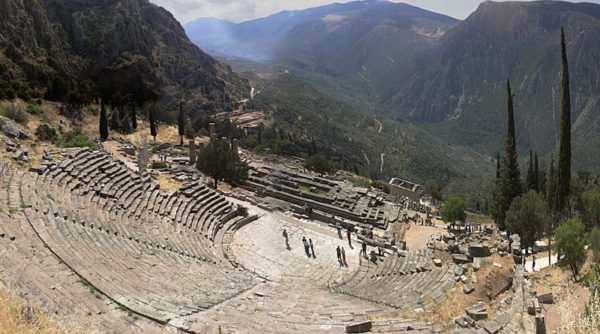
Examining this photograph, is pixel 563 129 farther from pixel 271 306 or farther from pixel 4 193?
pixel 4 193

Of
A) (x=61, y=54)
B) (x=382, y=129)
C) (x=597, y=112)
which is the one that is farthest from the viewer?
(x=382, y=129)

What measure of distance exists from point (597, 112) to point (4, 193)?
185 metres

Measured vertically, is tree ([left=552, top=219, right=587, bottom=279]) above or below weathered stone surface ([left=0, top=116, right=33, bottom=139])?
below

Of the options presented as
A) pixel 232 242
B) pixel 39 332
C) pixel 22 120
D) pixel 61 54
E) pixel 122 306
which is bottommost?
pixel 232 242

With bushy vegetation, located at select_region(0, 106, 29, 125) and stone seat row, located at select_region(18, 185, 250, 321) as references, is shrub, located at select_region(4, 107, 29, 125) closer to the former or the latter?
bushy vegetation, located at select_region(0, 106, 29, 125)

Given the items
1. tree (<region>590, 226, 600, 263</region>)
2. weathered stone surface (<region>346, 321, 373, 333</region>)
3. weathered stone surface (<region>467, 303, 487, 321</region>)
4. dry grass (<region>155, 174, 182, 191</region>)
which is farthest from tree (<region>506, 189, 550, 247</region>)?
dry grass (<region>155, 174, 182, 191</region>)

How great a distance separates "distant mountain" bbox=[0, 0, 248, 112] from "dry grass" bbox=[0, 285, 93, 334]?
4807 cm

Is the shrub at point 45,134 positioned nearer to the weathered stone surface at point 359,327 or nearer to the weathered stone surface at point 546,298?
the weathered stone surface at point 359,327

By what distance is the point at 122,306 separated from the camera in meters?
10.7

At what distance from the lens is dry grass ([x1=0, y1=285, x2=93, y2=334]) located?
7945mm

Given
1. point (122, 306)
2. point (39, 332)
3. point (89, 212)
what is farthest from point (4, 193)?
point (39, 332)

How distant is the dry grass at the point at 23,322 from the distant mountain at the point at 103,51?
4807cm

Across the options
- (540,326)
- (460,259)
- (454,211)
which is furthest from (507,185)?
(540,326)

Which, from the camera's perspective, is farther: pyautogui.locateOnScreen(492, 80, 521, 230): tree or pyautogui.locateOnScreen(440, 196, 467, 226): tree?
pyautogui.locateOnScreen(440, 196, 467, 226): tree
